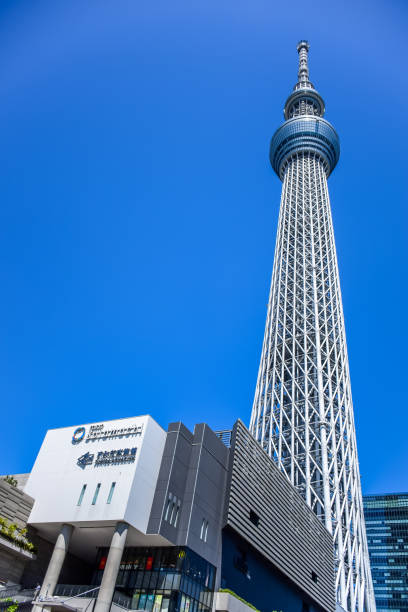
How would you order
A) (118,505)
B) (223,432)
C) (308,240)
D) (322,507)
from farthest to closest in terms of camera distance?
(308,240), (322,507), (223,432), (118,505)

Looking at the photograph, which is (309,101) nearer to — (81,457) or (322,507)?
(322,507)

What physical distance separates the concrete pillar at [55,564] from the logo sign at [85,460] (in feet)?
13.2

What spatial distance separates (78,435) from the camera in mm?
40000

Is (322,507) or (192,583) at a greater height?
(322,507)

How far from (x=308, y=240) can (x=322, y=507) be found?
1930 inches

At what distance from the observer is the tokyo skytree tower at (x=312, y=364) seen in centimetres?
6538

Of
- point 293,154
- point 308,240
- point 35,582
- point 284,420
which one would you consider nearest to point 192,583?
point 35,582

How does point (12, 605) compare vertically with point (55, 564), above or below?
below

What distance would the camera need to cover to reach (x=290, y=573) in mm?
47125

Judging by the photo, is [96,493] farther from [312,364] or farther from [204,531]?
[312,364]

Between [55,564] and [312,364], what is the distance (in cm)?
5175

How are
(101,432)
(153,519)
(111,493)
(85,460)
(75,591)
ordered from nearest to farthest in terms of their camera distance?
(75,591) → (153,519) → (111,493) → (85,460) → (101,432)

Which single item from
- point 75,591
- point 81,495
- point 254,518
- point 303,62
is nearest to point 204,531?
point 254,518

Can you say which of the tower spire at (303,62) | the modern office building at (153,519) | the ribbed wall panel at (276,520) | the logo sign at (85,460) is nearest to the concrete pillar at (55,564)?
the modern office building at (153,519)
